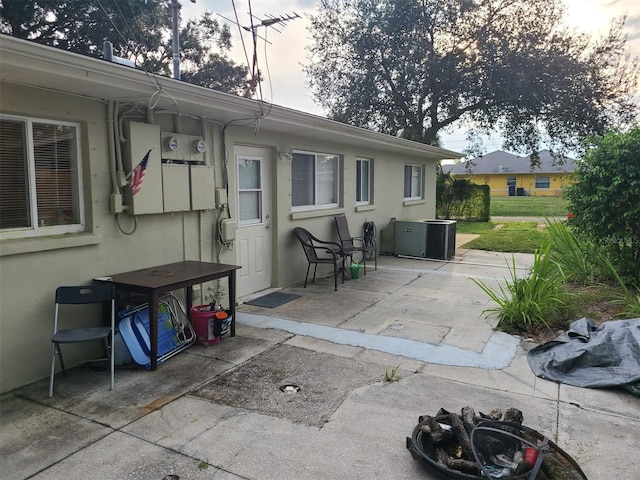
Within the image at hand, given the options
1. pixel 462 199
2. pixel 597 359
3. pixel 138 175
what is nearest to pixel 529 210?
pixel 462 199

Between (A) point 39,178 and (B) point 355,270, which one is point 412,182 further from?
(A) point 39,178

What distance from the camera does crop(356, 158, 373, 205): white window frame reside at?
946 centimetres

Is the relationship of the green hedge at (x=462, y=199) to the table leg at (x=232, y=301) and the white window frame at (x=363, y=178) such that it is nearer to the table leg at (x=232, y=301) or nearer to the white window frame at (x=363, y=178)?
the white window frame at (x=363, y=178)

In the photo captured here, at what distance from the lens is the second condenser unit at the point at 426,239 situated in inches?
380

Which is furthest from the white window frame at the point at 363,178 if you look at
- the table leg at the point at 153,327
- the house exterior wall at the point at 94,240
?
the table leg at the point at 153,327

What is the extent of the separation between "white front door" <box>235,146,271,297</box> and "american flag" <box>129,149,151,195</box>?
5.56 ft

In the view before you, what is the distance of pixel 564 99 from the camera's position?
49.3 feet

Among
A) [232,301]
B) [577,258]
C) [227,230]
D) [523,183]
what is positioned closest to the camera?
[232,301]

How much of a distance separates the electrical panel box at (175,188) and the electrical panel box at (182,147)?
0.11 metres

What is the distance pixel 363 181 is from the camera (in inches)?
382

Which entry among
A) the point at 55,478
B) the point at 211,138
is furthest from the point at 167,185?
the point at 55,478

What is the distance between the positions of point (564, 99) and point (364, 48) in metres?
7.22

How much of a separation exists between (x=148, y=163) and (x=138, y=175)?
18 cm

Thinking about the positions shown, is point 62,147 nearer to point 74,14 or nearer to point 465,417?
point 465,417
